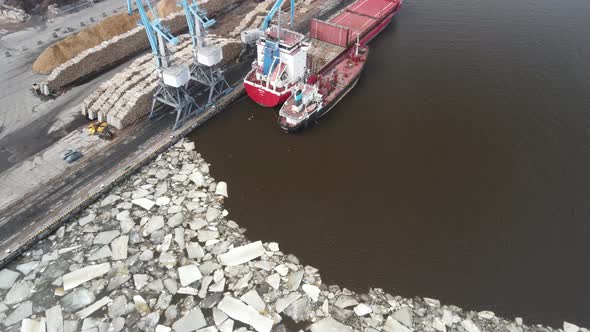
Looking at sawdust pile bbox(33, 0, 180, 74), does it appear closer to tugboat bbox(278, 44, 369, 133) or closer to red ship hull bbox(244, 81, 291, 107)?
red ship hull bbox(244, 81, 291, 107)

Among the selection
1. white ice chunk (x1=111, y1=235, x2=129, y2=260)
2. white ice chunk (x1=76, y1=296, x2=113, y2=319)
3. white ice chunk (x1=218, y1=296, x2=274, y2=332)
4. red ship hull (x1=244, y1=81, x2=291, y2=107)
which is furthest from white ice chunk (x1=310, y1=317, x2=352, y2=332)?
red ship hull (x1=244, y1=81, x2=291, y2=107)

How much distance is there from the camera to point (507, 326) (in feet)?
62.5

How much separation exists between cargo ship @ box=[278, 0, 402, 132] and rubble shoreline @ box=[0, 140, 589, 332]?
10505mm

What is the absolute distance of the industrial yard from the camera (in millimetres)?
18891

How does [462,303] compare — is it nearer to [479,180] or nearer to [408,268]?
[408,268]

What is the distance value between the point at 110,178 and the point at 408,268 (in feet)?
62.9

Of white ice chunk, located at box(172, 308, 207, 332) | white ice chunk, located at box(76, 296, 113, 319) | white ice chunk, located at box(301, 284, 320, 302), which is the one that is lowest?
white ice chunk, located at box(301, 284, 320, 302)

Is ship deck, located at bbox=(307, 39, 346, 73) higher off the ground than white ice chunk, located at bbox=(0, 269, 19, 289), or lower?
higher

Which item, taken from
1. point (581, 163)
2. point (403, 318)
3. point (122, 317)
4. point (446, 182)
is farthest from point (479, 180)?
point (122, 317)

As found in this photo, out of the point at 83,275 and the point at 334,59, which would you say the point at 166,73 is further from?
the point at 334,59

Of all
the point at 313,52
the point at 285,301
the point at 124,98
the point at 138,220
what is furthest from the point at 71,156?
the point at 313,52

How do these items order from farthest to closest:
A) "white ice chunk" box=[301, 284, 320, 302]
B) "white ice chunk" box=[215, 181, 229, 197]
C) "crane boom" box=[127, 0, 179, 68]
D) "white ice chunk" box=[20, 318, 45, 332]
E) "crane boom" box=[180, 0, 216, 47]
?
"crane boom" box=[180, 0, 216, 47], "crane boom" box=[127, 0, 179, 68], "white ice chunk" box=[215, 181, 229, 197], "white ice chunk" box=[301, 284, 320, 302], "white ice chunk" box=[20, 318, 45, 332]

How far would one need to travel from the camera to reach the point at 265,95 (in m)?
29.8

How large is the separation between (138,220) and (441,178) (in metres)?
19.9
